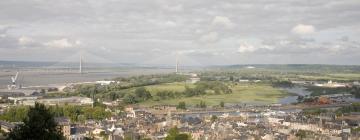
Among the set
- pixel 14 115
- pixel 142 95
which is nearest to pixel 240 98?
pixel 142 95

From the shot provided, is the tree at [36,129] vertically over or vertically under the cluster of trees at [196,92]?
over

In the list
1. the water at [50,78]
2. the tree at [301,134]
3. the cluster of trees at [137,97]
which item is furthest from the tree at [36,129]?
the water at [50,78]

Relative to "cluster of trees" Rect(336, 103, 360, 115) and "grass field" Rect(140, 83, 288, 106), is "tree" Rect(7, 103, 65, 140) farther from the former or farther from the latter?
"grass field" Rect(140, 83, 288, 106)

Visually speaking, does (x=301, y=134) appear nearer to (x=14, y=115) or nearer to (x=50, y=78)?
(x=14, y=115)

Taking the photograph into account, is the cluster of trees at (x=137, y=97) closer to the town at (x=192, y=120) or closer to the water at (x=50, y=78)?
the town at (x=192, y=120)

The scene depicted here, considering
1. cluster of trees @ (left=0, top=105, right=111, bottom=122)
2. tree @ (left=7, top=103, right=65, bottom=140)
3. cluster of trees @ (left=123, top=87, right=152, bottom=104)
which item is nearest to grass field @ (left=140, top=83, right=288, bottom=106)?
cluster of trees @ (left=123, top=87, right=152, bottom=104)

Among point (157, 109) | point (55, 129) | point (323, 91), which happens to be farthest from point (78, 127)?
point (323, 91)

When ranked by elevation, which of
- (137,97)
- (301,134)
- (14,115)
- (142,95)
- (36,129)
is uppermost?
(36,129)

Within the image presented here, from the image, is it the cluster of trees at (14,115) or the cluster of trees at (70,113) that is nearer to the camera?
the cluster of trees at (14,115)

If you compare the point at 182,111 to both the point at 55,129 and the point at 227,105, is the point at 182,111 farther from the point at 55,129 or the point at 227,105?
the point at 55,129
